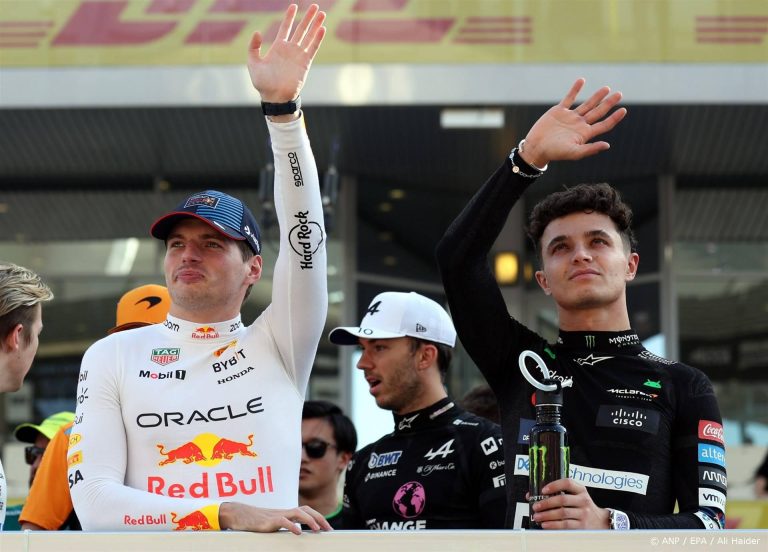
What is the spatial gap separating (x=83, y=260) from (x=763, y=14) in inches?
288

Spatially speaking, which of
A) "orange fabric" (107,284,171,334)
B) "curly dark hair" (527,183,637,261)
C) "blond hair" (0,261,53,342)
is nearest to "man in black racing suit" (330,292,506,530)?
"orange fabric" (107,284,171,334)

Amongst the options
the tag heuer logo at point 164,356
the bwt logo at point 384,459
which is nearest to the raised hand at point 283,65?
the tag heuer logo at point 164,356

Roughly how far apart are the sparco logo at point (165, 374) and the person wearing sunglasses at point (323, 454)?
2068 mm

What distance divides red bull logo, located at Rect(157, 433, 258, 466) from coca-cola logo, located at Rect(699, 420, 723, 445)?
1.10 metres

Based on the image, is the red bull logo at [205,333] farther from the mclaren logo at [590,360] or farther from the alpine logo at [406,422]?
the alpine logo at [406,422]

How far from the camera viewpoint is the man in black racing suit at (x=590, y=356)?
9.68 feet

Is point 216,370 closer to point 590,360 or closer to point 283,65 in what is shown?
point 283,65

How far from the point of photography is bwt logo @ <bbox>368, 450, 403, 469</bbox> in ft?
13.5

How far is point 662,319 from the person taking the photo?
13.0m

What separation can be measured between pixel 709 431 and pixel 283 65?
1.40 metres

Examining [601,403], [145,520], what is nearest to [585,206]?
[601,403]

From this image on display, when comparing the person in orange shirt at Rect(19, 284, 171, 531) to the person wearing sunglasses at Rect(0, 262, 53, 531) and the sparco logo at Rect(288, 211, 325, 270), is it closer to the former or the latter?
the person wearing sunglasses at Rect(0, 262, 53, 531)

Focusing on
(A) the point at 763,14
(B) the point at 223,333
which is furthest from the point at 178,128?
(B) the point at 223,333

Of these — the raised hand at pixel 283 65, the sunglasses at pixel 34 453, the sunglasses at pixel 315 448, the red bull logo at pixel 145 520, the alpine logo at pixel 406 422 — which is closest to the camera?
the red bull logo at pixel 145 520
